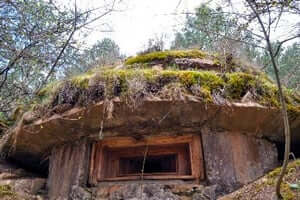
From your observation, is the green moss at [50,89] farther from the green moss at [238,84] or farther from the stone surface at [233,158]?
the green moss at [238,84]

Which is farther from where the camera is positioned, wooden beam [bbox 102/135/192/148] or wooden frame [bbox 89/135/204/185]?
wooden beam [bbox 102/135/192/148]

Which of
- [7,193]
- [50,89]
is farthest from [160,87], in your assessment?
[7,193]

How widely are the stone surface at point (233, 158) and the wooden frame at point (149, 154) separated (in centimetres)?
13

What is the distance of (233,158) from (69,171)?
6.79 ft

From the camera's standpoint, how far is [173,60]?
4.36 meters

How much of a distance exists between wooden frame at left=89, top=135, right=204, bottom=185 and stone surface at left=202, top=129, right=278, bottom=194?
135 millimetres

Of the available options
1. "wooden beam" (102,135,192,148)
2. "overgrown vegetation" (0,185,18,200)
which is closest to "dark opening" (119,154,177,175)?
"wooden beam" (102,135,192,148)

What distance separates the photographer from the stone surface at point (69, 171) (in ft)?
11.9

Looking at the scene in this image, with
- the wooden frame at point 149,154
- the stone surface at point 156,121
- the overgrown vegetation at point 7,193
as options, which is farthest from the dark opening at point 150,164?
the overgrown vegetation at point 7,193

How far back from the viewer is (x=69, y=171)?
3803mm

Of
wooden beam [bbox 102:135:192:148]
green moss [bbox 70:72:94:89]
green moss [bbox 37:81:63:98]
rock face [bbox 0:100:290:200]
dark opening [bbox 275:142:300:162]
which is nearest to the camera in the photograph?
rock face [bbox 0:100:290:200]

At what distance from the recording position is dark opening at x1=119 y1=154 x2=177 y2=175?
14.1 ft

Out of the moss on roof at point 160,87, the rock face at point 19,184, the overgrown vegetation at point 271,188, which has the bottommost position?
the overgrown vegetation at point 271,188

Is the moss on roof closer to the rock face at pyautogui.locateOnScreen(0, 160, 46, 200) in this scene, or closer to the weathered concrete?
the weathered concrete
